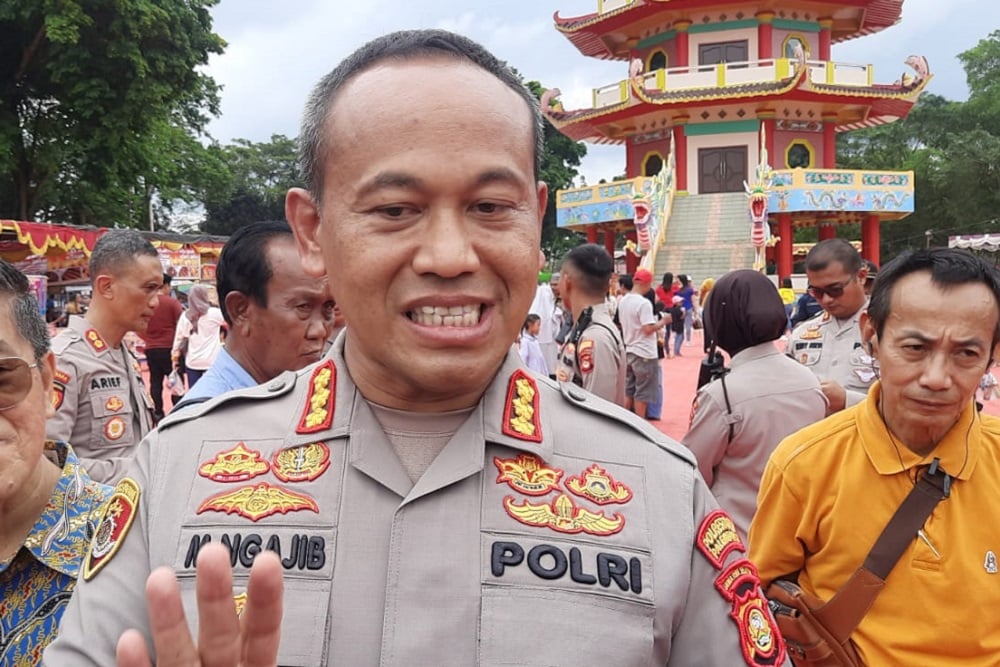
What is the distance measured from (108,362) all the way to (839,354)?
3.43 m

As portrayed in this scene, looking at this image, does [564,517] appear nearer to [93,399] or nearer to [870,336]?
[870,336]

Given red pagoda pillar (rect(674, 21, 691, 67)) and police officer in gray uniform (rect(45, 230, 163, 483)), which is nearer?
police officer in gray uniform (rect(45, 230, 163, 483))

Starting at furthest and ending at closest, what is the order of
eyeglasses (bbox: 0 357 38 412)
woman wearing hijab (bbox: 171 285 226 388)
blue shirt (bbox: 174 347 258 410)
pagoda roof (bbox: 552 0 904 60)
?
pagoda roof (bbox: 552 0 904 60)
woman wearing hijab (bbox: 171 285 226 388)
blue shirt (bbox: 174 347 258 410)
eyeglasses (bbox: 0 357 38 412)

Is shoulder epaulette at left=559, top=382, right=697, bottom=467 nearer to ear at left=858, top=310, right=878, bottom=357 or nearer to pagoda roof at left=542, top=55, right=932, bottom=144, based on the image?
ear at left=858, top=310, right=878, bottom=357

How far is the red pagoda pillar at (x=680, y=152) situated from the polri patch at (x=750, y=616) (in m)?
23.0

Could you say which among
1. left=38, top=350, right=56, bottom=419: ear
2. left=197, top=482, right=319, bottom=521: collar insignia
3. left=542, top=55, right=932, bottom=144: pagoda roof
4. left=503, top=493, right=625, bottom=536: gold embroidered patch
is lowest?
left=503, top=493, right=625, bottom=536: gold embroidered patch

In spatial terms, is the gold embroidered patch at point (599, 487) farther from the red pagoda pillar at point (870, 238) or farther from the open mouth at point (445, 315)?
the red pagoda pillar at point (870, 238)

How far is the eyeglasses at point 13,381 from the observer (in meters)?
1.48

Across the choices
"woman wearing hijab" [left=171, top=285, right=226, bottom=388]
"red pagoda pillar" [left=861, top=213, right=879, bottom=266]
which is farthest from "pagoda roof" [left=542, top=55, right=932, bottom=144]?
"woman wearing hijab" [left=171, top=285, right=226, bottom=388]

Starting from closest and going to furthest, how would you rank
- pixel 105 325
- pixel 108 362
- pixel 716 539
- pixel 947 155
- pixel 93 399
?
→ pixel 716 539, pixel 93 399, pixel 108 362, pixel 105 325, pixel 947 155

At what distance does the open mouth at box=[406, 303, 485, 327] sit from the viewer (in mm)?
1229

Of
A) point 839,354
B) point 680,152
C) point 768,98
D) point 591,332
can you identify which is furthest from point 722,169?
point 839,354

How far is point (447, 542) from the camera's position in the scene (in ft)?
4.01

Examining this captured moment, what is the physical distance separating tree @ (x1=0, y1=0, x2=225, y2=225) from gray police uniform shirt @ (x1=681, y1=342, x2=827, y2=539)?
17.7 metres
